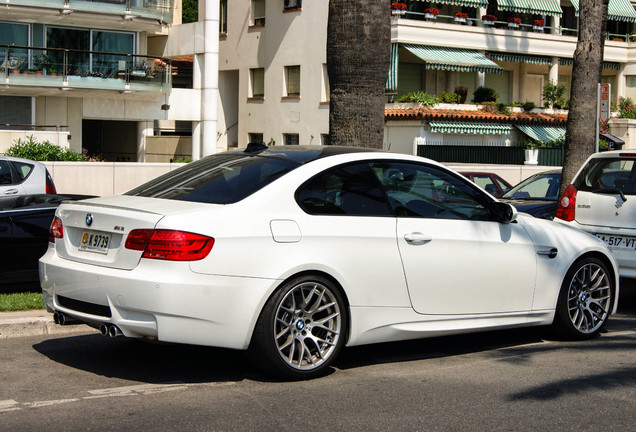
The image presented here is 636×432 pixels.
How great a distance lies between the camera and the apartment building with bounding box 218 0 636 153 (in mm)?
37781

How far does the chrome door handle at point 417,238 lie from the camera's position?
6.98 m

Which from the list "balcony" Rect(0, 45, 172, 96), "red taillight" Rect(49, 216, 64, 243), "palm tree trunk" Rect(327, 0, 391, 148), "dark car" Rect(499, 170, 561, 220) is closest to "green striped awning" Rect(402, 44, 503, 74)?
"balcony" Rect(0, 45, 172, 96)

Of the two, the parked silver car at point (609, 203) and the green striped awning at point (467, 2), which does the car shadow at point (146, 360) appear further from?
the green striped awning at point (467, 2)

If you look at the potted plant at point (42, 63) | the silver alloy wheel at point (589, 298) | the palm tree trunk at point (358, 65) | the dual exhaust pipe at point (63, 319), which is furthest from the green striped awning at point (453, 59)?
the dual exhaust pipe at point (63, 319)

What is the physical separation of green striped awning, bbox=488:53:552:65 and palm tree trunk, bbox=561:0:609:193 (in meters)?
25.6

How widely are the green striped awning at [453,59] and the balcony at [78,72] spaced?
412 inches

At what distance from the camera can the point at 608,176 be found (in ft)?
34.2

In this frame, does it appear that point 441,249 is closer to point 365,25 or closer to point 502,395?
point 502,395

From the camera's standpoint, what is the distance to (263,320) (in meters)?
6.25

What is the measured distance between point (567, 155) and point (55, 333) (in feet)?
34.7

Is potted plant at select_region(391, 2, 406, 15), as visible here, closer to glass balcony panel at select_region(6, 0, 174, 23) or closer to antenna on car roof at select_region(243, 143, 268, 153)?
glass balcony panel at select_region(6, 0, 174, 23)

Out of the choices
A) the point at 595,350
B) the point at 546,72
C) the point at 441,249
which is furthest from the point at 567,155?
the point at 546,72

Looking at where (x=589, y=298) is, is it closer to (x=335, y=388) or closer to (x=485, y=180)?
(x=335, y=388)

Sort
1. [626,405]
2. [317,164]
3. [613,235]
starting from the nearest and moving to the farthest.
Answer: [626,405], [317,164], [613,235]
